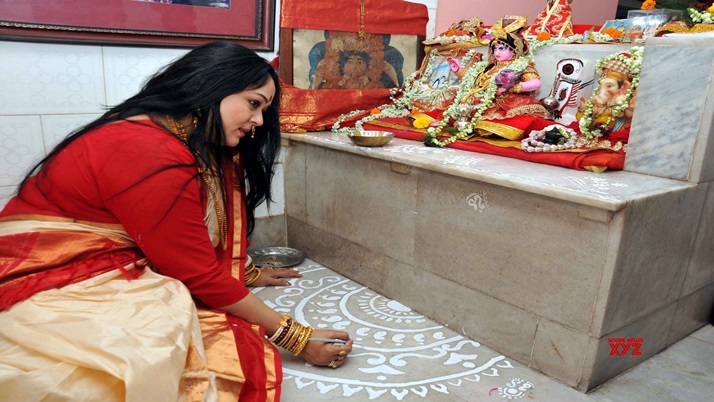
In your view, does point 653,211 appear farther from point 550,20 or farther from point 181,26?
point 181,26

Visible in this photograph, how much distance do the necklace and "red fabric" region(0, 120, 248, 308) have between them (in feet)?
0.19

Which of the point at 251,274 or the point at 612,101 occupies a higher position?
the point at 612,101

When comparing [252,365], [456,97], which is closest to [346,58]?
[456,97]

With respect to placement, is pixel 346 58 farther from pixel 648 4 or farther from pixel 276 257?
pixel 648 4

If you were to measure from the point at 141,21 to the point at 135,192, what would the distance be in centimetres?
153

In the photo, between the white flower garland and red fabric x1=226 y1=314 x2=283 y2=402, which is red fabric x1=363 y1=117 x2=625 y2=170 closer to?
the white flower garland

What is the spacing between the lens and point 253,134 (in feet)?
6.20

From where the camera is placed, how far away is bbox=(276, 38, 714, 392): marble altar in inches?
74.4

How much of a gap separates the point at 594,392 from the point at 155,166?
174 cm

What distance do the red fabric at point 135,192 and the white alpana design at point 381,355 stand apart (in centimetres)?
67

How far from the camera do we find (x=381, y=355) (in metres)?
2.16

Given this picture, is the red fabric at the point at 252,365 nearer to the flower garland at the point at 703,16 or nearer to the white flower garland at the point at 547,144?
the white flower garland at the point at 547,144

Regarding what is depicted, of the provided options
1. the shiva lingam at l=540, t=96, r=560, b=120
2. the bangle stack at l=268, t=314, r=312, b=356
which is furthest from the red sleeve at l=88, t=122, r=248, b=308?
the shiva lingam at l=540, t=96, r=560, b=120

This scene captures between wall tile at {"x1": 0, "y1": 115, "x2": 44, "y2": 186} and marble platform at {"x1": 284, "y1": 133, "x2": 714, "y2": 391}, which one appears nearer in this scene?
marble platform at {"x1": 284, "y1": 133, "x2": 714, "y2": 391}
